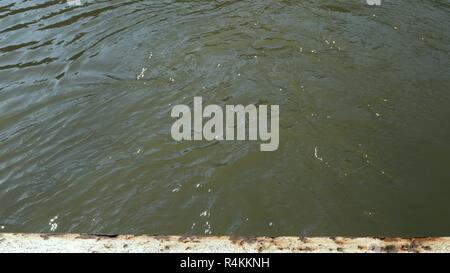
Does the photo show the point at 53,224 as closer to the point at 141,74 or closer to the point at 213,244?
the point at 213,244

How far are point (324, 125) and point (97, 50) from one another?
356cm

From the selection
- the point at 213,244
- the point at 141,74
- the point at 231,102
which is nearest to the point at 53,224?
the point at 213,244

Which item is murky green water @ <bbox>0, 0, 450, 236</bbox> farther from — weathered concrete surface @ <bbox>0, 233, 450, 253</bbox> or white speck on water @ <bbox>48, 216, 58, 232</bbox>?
weathered concrete surface @ <bbox>0, 233, 450, 253</bbox>

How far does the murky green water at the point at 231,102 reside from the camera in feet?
11.1

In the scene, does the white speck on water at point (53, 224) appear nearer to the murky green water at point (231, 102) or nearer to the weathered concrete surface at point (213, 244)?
the murky green water at point (231, 102)

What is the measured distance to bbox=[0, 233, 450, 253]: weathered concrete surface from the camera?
6.49 ft

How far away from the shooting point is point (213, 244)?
2033 mm

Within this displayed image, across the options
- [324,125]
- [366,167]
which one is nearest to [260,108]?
[324,125]

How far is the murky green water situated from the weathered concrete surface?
116 cm

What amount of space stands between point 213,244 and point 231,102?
2.84 meters

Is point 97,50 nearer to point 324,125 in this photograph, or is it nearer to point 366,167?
point 324,125

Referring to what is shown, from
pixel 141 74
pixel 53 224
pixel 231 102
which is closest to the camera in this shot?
pixel 53 224

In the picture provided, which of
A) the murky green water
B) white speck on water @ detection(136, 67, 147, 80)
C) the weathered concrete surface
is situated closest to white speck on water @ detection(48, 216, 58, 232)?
the murky green water
